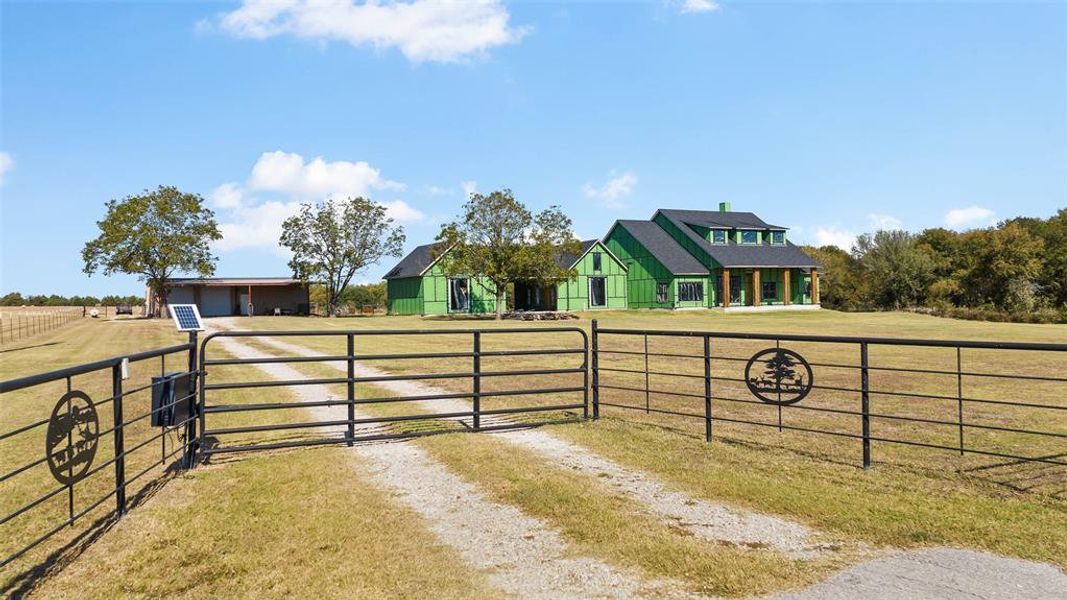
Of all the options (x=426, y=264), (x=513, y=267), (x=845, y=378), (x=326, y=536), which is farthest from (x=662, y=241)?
(x=326, y=536)

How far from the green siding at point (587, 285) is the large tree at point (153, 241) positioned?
102ft

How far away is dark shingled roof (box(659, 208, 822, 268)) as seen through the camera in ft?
175

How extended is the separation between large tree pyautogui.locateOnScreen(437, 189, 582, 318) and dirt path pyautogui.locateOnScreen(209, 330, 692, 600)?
126 ft

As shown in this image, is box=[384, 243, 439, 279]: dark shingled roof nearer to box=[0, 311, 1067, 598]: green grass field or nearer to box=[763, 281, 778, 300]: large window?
box=[763, 281, 778, 300]: large window

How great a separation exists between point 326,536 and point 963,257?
70231 mm

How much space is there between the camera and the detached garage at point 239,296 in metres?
53.9

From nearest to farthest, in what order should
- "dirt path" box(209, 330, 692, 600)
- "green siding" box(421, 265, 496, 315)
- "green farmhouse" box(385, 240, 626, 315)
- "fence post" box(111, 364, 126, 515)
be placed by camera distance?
"dirt path" box(209, 330, 692, 600) < "fence post" box(111, 364, 126, 515) < "green siding" box(421, 265, 496, 315) < "green farmhouse" box(385, 240, 626, 315)

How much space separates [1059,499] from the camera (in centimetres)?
594

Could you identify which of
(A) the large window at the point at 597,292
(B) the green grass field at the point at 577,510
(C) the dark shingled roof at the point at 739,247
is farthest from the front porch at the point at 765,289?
(B) the green grass field at the point at 577,510

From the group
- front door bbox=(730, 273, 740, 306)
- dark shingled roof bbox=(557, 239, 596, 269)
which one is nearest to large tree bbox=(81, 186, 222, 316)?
dark shingled roof bbox=(557, 239, 596, 269)

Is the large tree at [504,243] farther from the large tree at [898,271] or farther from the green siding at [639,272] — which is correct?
the large tree at [898,271]

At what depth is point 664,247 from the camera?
182 feet

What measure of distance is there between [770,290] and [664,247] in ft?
32.3

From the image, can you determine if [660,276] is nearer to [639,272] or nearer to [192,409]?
[639,272]
